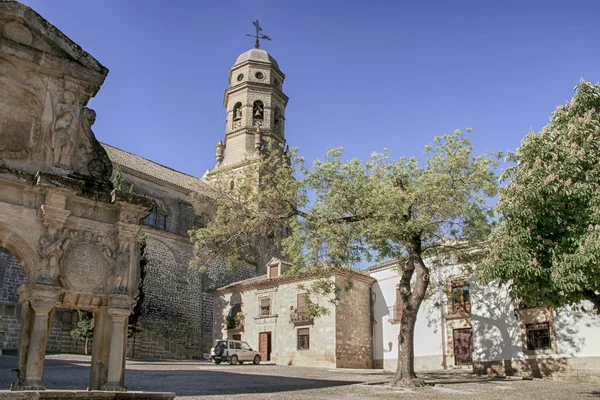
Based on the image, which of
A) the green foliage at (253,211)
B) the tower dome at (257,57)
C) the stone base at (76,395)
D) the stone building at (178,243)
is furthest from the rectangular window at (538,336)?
the tower dome at (257,57)

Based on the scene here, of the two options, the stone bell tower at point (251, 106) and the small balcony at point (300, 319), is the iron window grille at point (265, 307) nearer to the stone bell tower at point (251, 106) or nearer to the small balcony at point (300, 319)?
the small balcony at point (300, 319)

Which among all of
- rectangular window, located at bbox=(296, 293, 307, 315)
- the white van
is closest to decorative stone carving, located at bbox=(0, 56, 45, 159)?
the white van

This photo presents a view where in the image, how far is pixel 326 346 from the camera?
91.2ft

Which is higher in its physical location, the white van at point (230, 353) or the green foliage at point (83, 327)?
the green foliage at point (83, 327)

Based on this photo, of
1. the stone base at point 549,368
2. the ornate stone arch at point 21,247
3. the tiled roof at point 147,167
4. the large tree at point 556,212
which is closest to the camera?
the ornate stone arch at point 21,247

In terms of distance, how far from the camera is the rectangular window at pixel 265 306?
31705 millimetres

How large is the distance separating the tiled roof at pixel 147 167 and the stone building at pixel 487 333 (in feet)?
52.3

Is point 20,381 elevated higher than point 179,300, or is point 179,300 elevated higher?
point 179,300

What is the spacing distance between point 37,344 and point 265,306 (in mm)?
23604

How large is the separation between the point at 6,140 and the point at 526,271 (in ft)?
31.8

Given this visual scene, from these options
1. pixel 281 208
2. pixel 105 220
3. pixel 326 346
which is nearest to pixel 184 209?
pixel 326 346

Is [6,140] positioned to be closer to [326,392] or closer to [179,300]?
[326,392]

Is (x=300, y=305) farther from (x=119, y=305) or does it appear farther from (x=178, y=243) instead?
(x=119, y=305)

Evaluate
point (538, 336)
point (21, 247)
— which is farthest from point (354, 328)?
point (21, 247)
